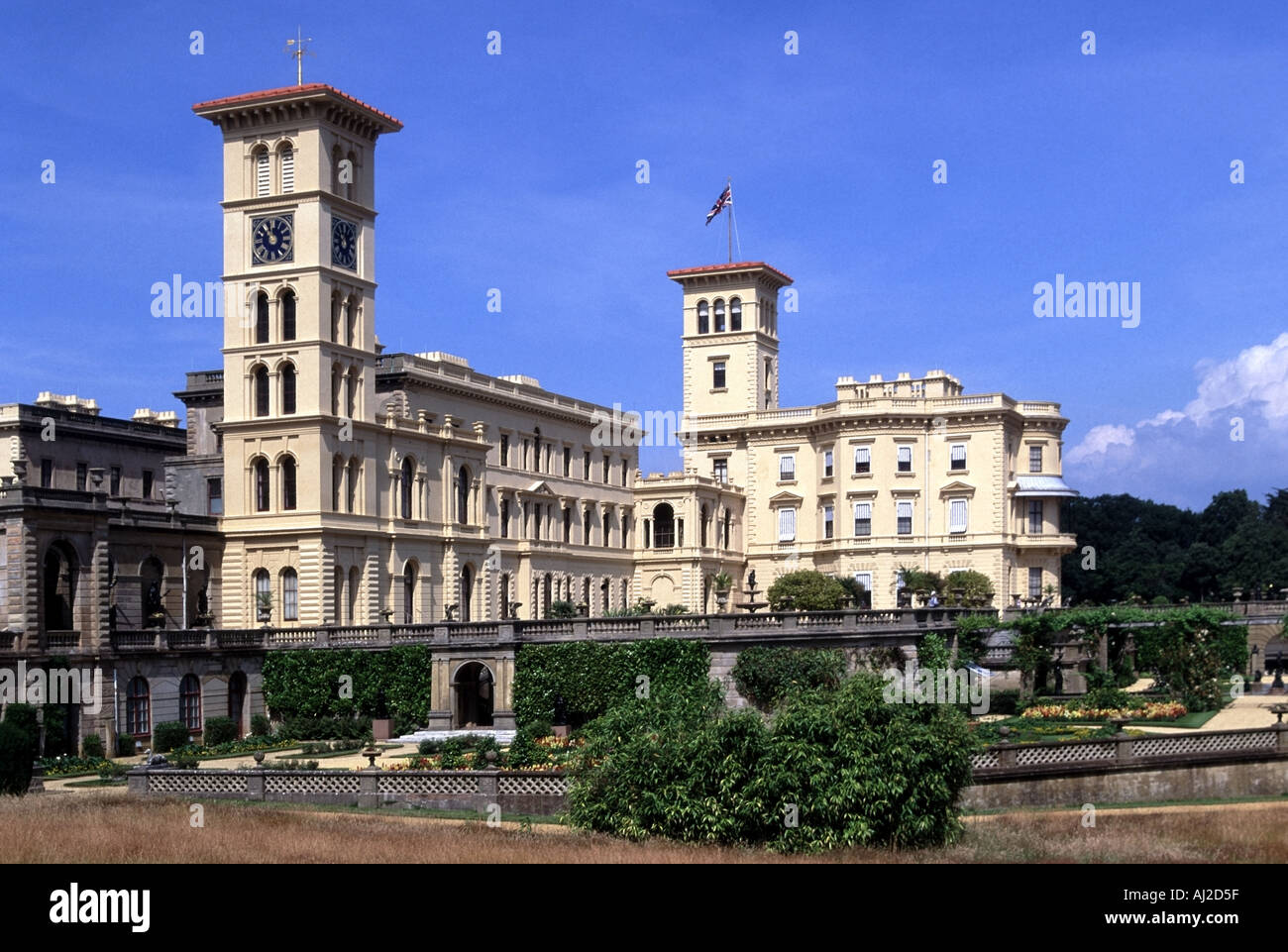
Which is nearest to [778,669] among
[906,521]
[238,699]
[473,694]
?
[473,694]

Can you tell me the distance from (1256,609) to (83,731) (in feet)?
150

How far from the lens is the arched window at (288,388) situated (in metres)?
64.6

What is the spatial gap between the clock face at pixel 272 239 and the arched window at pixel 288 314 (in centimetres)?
138

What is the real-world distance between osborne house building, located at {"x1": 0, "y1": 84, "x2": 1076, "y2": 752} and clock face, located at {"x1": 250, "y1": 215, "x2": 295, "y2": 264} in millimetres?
→ 93

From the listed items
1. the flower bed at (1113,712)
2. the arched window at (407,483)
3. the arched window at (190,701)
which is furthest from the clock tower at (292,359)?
the flower bed at (1113,712)

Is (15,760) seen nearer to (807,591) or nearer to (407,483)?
(407,483)

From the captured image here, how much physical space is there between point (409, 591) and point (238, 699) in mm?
14328

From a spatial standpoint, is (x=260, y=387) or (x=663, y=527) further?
(x=663, y=527)

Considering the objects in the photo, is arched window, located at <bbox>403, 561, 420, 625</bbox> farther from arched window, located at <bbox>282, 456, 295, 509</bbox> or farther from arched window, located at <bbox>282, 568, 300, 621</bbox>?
arched window, located at <bbox>282, 456, 295, 509</bbox>

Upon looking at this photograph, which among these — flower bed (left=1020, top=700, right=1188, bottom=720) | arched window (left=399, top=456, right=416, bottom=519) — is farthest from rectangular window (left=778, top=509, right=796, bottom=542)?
flower bed (left=1020, top=700, right=1188, bottom=720)

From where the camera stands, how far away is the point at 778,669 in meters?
51.7

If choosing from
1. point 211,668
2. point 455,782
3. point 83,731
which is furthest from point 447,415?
point 455,782

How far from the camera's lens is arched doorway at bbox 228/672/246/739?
54.8 m

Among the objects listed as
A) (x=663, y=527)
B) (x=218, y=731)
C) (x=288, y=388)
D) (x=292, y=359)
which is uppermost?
(x=292, y=359)
